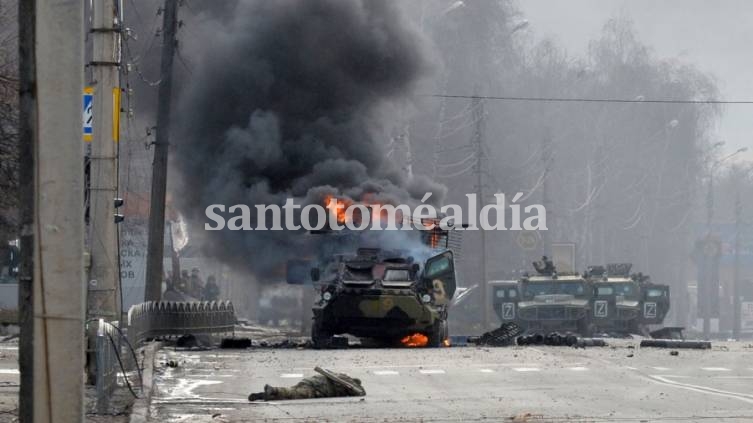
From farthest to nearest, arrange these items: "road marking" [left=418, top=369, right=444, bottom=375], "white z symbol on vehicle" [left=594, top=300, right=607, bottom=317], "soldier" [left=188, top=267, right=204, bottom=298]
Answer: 1. "soldier" [left=188, top=267, right=204, bottom=298]
2. "white z symbol on vehicle" [left=594, top=300, right=607, bottom=317]
3. "road marking" [left=418, top=369, right=444, bottom=375]

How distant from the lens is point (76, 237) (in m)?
6.80

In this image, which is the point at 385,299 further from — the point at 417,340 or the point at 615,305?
the point at 615,305

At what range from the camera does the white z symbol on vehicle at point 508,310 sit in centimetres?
3747

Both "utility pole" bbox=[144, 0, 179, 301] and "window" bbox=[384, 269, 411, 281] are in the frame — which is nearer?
"window" bbox=[384, 269, 411, 281]

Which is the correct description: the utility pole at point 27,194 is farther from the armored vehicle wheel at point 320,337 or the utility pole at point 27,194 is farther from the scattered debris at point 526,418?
the armored vehicle wheel at point 320,337

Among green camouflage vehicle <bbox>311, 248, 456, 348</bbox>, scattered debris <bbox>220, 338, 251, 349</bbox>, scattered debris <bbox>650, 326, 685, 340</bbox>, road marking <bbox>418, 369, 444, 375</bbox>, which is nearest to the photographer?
road marking <bbox>418, 369, 444, 375</bbox>

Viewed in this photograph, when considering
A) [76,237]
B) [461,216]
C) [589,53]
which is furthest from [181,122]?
[589,53]

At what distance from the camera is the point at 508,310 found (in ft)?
123

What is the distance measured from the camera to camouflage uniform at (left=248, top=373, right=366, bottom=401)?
43.0 ft

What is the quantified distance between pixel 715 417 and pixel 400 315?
35.1 ft

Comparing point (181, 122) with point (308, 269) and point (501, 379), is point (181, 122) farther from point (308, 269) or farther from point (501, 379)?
point (501, 379)

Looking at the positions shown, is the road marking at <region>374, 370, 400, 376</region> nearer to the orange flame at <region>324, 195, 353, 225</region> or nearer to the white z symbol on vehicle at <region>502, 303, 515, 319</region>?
the orange flame at <region>324, 195, 353, 225</region>

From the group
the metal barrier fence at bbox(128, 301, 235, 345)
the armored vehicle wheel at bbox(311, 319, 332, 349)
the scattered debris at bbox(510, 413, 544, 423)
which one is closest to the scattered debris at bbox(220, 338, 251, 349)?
the armored vehicle wheel at bbox(311, 319, 332, 349)

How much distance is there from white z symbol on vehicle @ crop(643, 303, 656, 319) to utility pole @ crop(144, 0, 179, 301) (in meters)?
15.7
